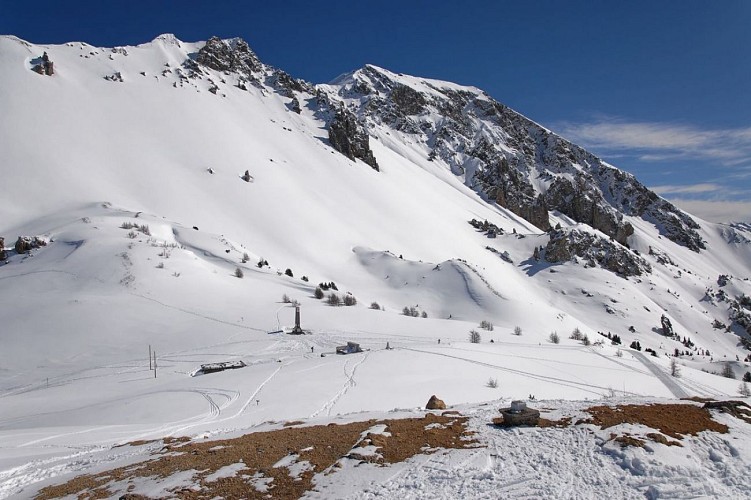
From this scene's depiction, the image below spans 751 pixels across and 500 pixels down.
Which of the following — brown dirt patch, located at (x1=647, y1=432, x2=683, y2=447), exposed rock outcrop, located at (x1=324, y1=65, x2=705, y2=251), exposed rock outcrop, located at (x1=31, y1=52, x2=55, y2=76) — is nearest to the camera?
brown dirt patch, located at (x1=647, y1=432, x2=683, y2=447)

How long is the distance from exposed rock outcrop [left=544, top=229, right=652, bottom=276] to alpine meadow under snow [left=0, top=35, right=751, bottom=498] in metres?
0.47

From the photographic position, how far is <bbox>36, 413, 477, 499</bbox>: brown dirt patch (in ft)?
26.9

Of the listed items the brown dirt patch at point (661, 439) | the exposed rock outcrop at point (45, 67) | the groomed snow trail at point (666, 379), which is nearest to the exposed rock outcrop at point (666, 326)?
the groomed snow trail at point (666, 379)

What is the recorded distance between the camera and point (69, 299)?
1220 inches

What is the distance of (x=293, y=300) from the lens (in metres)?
37.1

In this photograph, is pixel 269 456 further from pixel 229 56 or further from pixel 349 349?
pixel 229 56

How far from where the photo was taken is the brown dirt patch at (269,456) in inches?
323

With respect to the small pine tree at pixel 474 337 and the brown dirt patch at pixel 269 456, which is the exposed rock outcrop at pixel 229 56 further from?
the brown dirt patch at pixel 269 456

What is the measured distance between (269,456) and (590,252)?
8221 cm

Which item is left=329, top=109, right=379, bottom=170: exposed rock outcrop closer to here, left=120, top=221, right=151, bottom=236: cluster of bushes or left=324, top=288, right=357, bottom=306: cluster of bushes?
left=120, top=221, right=151, bottom=236: cluster of bushes

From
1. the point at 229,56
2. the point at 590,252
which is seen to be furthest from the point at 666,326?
the point at 229,56

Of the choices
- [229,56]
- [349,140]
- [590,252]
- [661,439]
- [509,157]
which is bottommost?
[661,439]

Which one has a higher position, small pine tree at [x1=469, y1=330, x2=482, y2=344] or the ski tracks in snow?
small pine tree at [x1=469, y1=330, x2=482, y2=344]

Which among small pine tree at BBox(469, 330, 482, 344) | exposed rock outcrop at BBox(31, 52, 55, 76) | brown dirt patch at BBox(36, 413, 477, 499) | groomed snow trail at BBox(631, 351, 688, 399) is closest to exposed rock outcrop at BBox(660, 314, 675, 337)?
groomed snow trail at BBox(631, 351, 688, 399)
